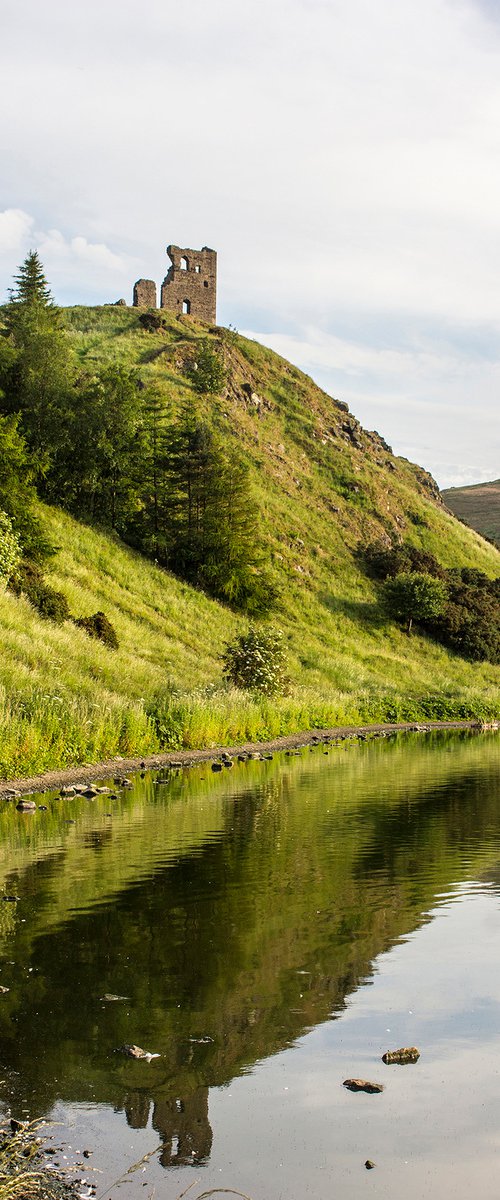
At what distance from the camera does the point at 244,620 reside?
59.5 metres

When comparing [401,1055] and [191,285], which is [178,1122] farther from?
[191,285]

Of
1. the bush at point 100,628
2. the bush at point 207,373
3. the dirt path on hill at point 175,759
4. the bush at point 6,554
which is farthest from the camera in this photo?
the bush at point 207,373

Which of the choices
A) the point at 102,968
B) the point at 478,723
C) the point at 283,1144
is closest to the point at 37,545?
the point at 478,723

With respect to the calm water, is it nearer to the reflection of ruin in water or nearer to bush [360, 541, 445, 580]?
the reflection of ruin in water

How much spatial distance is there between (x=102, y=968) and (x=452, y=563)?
8278 centimetres

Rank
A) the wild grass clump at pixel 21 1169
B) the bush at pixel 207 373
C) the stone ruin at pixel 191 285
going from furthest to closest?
the stone ruin at pixel 191 285 < the bush at pixel 207 373 < the wild grass clump at pixel 21 1169

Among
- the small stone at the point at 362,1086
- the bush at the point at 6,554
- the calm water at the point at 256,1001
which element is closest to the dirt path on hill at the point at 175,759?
the calm water at the point at 256,1001

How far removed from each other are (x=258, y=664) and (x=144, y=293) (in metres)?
82.7

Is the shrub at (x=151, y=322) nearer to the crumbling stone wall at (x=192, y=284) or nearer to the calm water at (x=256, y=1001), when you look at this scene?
the crumbling stone wall at (x=192, y=284)

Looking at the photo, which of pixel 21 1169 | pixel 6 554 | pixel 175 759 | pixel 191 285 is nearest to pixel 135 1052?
pixel 21 1169

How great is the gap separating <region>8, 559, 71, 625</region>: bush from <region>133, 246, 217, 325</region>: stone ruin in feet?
236

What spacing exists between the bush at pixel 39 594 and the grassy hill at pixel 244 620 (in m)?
1.62

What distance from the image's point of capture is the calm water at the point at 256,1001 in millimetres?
6543

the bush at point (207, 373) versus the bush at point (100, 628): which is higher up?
the bush at point (207, 373)
